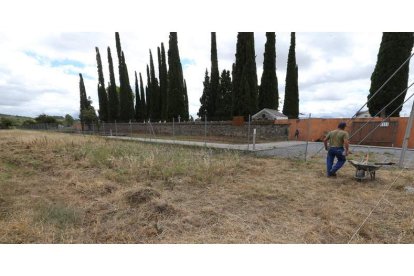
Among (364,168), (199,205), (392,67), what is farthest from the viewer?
(392,67)

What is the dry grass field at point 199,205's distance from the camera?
3.39 m

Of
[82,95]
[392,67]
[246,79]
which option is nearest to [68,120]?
[82,95]

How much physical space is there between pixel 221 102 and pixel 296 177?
2655 centimetres

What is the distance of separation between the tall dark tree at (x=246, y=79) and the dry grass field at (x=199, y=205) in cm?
1448

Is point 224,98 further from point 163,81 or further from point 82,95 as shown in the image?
point 82,95

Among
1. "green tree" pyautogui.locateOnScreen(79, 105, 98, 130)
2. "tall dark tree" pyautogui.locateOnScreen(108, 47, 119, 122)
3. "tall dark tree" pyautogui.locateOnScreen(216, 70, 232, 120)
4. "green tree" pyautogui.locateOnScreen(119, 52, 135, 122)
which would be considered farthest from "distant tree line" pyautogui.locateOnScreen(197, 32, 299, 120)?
"green tree" pyautogui.locateOnScreen(79, 105, 98, 130)

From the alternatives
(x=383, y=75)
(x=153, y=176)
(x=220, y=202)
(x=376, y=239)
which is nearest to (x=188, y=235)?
(x=220, y=202)

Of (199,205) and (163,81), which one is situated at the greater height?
(163,81)

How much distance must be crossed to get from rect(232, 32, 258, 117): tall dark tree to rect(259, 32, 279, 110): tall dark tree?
2542mm

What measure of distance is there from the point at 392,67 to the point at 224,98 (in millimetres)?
20541

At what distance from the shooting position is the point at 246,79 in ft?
72.1

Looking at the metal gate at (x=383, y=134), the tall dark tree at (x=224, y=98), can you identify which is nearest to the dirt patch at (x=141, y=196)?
the metal gate at (x=383, y=134)

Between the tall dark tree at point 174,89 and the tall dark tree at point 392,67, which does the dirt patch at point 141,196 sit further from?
the tall dark tree at point 174,89

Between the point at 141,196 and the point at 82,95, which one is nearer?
the point at 141,196
